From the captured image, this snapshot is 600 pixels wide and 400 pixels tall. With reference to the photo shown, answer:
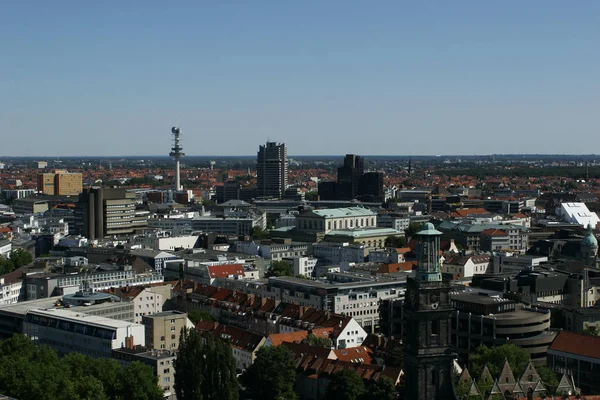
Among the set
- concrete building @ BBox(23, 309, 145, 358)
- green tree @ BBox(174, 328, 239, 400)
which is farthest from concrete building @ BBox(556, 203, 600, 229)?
green tree @ BBox(174, 328, 239, 400)

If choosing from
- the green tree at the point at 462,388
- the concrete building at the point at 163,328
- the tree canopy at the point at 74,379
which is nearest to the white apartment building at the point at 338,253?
the concrete building at the point at 163,328

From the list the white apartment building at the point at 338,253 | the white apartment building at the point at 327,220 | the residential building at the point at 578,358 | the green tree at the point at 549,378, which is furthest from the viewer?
the white apartment building at the point at 327,220

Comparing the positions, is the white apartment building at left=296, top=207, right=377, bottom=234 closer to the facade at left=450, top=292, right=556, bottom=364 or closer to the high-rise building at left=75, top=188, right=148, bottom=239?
the high-rise building at left=75, top=188, right=148, bottom=239

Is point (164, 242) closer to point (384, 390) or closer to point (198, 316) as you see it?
point (198, 316)

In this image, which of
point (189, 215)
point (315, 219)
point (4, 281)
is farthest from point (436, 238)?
point (189, 215)

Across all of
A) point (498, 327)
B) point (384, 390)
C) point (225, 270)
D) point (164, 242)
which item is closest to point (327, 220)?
point (164, 242)

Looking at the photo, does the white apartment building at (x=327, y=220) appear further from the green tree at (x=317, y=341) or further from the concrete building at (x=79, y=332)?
the green tree at (x=317, y=341)
